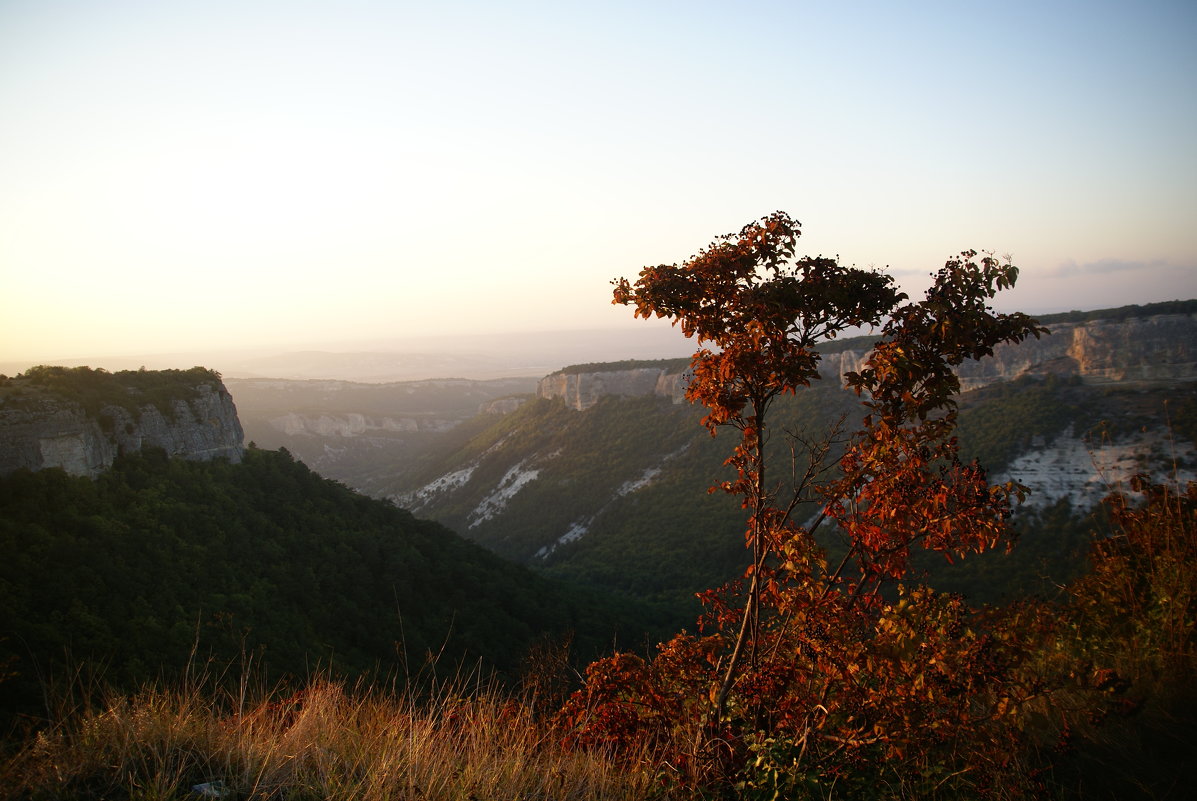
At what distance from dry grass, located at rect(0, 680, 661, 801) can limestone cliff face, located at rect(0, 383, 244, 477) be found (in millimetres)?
17213

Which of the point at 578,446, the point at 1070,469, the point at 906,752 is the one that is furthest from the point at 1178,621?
the point at 578,446

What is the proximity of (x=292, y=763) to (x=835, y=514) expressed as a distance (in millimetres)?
3921

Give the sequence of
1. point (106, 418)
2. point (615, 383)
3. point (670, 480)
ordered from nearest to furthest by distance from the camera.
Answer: point (106, 418) → point (670, 480) → point (615, 383)

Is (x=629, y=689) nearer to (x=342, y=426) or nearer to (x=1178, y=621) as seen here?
(x=1178, y=621)

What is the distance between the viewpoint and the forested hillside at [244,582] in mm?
12648

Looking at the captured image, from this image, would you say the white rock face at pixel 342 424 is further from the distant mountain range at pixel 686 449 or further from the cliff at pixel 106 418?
the cliff at pixel 106 418

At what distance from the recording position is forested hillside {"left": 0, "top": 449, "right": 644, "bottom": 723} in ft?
41.5

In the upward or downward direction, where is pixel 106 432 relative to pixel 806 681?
upward

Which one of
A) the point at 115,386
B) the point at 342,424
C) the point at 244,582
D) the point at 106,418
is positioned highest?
the point at 115,386

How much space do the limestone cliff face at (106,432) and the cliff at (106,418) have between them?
19 mm

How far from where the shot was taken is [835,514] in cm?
423

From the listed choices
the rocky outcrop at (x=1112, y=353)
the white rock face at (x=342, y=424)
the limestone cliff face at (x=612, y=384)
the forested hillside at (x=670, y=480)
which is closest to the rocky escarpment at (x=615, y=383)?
the limestone cliff face at (x=612, y=384)

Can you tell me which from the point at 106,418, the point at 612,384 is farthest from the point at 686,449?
the point at 106,418

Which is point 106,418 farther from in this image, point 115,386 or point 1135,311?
point 1135,311
